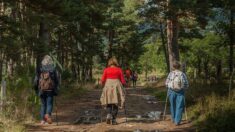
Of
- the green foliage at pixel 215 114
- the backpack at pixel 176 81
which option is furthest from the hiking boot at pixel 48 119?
the green foliage at pixel 215 114

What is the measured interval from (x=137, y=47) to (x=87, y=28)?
3358 cm

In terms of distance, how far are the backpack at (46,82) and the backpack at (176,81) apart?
3.58 metres

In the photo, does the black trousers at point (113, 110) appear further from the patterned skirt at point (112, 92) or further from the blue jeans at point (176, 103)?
the blue jeans at point (176, 103)

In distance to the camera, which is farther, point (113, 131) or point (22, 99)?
point (22, 99)

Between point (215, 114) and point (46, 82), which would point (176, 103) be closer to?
point (215, 114)

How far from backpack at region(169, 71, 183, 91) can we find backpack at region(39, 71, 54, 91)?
358cm

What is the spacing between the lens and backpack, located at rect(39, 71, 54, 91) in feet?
46.4

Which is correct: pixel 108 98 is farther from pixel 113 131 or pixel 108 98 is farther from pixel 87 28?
pixel 87 28

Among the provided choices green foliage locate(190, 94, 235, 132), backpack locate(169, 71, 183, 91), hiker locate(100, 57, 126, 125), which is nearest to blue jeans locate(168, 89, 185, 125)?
backpack locate(169, 71, 183, 91)

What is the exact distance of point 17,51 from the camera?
2123 centimetres

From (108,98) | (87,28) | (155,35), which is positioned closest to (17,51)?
(108,98)

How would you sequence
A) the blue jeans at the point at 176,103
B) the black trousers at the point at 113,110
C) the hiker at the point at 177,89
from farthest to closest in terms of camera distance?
the hiker at the point at 177,89 < the blue jeans at the point at 176,103 < the black trousers at the point at 113,110

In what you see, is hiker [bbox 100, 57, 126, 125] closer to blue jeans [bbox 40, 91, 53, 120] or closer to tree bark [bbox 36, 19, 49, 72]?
blue jeans [bbox 40, 91, 53, 120]

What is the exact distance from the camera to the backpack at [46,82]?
46.4 ft
